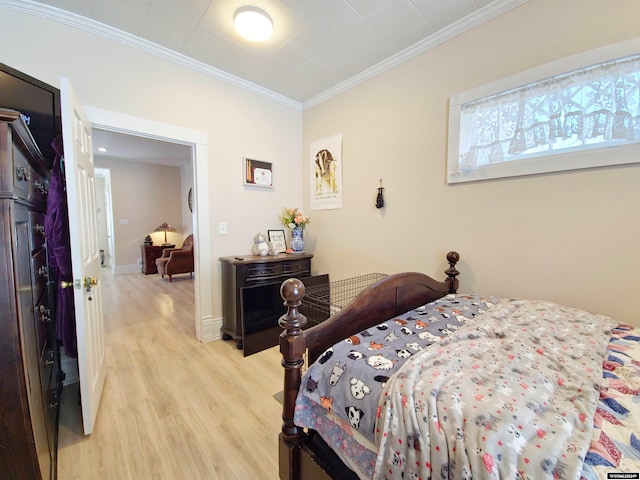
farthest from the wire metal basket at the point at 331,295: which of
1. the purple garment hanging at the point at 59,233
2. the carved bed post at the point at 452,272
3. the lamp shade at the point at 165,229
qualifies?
the lamp shade at the point at 165,229

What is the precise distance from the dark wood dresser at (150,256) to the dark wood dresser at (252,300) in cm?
414

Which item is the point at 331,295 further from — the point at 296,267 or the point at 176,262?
the point at 176,262

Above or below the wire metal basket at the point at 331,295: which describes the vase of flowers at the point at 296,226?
above

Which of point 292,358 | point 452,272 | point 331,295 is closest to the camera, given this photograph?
point 292,358

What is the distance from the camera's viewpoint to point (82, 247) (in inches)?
59.0

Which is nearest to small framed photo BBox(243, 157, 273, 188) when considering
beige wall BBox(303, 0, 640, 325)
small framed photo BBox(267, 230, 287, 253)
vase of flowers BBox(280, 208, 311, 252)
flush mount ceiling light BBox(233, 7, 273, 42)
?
vase of flowers BBox(280, 208, 311, 252)

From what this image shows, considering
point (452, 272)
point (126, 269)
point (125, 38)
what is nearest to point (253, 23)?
point (125, 38)

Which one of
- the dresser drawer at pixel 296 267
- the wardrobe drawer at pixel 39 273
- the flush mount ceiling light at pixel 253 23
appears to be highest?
the flush mount ceiling light at pixel 253 23

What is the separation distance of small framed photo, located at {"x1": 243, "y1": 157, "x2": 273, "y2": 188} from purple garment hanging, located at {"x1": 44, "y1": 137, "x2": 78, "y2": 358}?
4.95ft

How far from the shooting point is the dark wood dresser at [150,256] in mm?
5816

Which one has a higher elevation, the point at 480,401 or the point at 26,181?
the point at 26,181

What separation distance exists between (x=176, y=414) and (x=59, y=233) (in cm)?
132

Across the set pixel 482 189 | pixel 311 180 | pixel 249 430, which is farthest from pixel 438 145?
pixel 249 430

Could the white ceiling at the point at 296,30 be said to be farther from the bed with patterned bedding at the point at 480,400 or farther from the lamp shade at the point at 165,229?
the lamp shade at the point at 165,229
